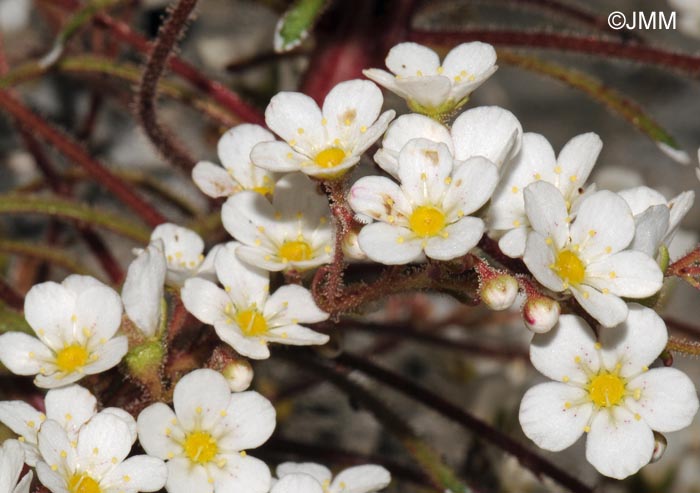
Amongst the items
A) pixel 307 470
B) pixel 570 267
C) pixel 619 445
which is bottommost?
pixel 307 470

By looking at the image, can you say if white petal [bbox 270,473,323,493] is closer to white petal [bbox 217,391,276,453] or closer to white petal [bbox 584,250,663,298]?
white petal [bbox 217,391,276,453]

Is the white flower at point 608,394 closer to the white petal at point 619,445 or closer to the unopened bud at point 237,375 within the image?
the white petal at point 619,445

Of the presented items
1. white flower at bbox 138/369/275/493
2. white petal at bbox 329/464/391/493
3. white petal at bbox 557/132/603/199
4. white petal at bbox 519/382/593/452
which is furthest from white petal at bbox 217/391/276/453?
white petal at bbox 557/132/603/199

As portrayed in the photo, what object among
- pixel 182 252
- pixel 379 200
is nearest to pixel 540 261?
pixel 379 200

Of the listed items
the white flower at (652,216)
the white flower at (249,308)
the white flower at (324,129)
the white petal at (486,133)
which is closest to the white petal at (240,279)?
the white flower at (249,308)

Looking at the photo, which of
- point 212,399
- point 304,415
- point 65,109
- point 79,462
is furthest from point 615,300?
point 65,109

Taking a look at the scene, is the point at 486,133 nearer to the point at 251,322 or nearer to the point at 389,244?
the point at 389,244

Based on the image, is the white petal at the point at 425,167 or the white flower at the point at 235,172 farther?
the white flower at the point at 235,172
